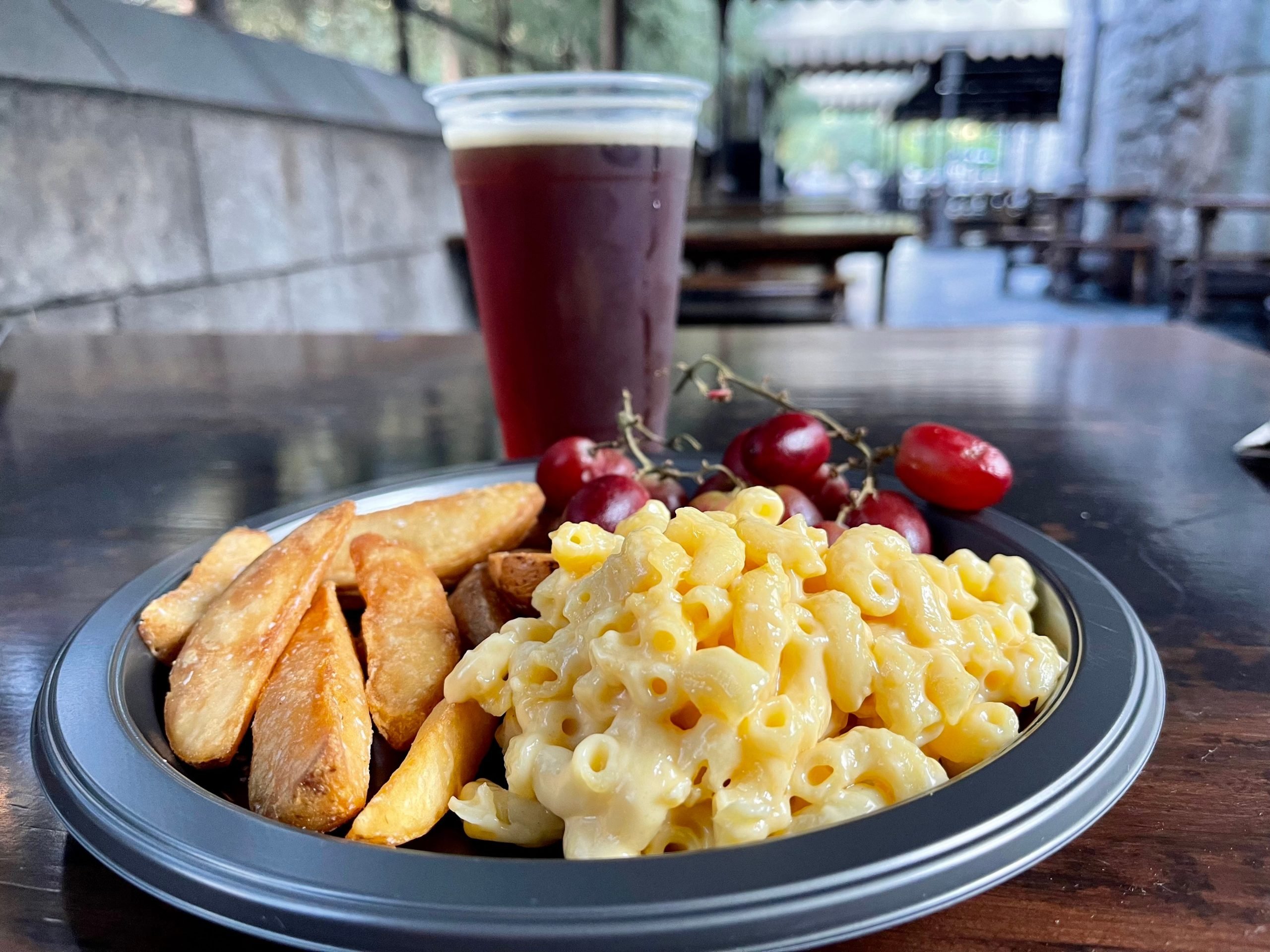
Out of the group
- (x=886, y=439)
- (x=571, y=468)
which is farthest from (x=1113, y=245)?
(x=571, y=468)

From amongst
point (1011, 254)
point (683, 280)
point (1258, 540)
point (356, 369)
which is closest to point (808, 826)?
point (1258, 540)

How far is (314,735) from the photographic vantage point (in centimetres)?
50

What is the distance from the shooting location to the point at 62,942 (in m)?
0.42

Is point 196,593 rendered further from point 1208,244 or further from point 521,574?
point 1208,244

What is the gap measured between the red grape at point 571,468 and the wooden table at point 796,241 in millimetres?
2984

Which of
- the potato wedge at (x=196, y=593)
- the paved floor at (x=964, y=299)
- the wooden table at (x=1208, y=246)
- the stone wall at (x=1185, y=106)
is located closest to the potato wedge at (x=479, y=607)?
the potato wedge at (x=196, y=593)

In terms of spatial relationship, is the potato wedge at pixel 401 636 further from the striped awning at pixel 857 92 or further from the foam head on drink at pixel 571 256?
the striped awning at pixel 857 92

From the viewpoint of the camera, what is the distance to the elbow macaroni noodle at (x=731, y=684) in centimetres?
48

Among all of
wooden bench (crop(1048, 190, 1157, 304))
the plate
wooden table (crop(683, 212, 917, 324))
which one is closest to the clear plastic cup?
the plate

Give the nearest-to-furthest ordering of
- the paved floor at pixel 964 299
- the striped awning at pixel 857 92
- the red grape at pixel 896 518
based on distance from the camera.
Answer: the red grape at pixel 896 518
the paved floor at pixel 964 299
the striped awning at pixel 857 92

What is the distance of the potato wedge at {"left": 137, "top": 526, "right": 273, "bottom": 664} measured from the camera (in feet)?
2.07

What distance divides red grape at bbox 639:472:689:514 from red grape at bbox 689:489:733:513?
0.07 ft

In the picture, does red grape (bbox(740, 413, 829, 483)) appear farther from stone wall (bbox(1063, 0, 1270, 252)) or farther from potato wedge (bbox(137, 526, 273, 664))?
stone wall (bbox(1063, 0, 1270, 252))

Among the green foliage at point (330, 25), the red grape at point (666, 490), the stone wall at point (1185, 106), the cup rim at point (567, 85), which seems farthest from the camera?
the stone wall at point (1185, 106)
